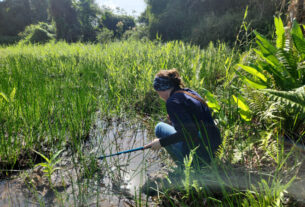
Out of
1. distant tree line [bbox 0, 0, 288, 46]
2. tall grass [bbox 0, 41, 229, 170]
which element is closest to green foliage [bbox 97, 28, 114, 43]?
distant tree line [bbox 0, 0, 288, 46]

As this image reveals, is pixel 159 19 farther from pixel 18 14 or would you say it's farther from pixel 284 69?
pixel 18 14

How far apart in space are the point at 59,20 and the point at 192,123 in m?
21.4

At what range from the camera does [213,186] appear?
1.51 metres

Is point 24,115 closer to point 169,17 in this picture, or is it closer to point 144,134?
point 144,134

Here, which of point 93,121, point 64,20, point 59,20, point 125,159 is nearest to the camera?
Result: point 125,159

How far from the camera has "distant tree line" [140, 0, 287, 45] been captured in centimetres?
912

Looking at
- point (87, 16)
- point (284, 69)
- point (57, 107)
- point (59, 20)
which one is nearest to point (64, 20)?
point (59, 20)

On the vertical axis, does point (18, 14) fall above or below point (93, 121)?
above

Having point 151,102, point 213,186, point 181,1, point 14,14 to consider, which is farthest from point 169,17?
point 14,14

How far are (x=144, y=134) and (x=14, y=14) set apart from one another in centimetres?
3349

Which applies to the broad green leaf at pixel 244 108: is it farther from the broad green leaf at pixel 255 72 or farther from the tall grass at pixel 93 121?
the broad green leaf at pixel 255 72

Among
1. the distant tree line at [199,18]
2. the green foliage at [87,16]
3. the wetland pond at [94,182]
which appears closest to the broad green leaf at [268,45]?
the wetland pond at [94,182]

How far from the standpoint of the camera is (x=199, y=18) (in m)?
11.9

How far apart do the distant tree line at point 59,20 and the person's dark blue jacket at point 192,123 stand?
12.2 meters
